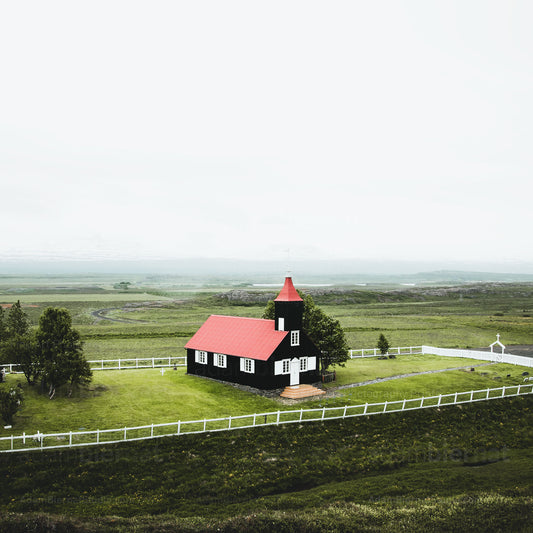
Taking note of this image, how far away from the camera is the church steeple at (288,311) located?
112 ft

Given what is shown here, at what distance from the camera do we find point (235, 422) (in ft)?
85.9

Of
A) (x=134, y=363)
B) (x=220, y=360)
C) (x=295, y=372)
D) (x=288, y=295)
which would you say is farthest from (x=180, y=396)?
(x=134, y=363)

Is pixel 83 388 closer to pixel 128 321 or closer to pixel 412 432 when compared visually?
pixel 412 432

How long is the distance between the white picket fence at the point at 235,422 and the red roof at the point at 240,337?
612 centimetres

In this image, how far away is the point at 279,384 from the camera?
33219 millimetres

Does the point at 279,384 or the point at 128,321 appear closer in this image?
the point at 279,384

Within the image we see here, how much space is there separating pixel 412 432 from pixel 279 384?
10046 millimetres

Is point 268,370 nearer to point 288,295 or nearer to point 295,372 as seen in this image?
point 295,372

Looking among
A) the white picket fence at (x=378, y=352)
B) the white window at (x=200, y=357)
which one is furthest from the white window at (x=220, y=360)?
the white picket fence at (x=378, y=352)

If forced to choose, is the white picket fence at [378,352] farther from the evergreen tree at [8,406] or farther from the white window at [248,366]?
the evergreen tree at [8,406]

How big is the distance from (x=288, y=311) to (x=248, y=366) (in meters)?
5.19

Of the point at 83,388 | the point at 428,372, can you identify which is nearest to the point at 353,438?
the point at 428,372

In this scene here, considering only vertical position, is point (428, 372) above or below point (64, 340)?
below

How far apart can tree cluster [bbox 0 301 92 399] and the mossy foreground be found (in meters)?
7.65
